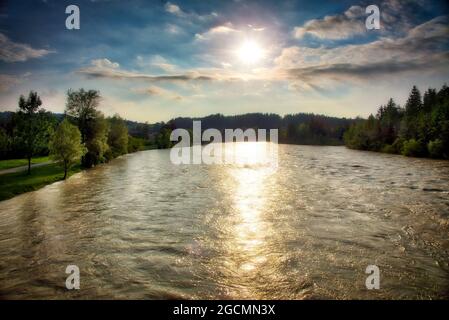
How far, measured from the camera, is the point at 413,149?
78125 millimetres

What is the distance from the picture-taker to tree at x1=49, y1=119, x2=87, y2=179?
4269cm

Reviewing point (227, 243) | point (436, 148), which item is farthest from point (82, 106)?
point (436, 148)

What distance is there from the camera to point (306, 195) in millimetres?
32219

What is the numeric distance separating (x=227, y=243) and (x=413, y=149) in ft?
253

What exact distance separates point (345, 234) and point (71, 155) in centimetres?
3954

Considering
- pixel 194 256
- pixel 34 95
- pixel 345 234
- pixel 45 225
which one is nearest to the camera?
pixel 194 256

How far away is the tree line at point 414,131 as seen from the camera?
72.3 meters

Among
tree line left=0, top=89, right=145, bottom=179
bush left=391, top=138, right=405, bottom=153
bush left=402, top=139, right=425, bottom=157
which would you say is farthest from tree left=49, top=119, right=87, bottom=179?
bush left=391, top=138, right=405, bottom=153

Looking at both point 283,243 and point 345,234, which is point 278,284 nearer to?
point 283,243

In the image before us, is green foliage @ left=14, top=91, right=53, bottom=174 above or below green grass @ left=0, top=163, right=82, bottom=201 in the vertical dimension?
above

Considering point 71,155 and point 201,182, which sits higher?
point 71,155

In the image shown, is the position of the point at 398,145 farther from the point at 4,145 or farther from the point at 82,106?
the point at 4,145

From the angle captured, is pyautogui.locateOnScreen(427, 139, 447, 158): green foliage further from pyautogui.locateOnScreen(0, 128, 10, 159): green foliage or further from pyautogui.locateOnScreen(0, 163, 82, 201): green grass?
pyautogui.locateOnScreen(0, 128, 10, 159): green foliage
